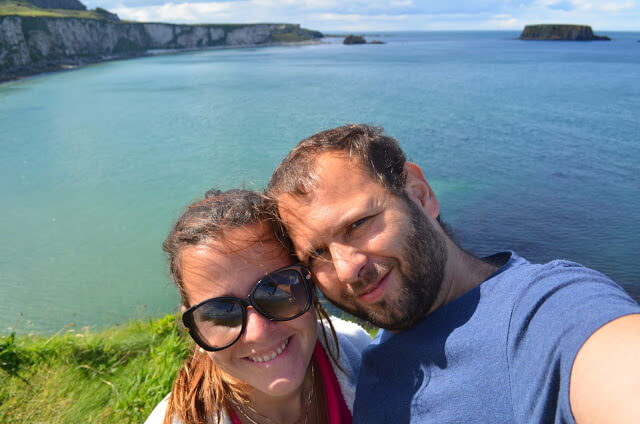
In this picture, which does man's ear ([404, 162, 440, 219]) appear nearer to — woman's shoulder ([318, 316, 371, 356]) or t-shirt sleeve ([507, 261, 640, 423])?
t-shirt sleeve ([507, 261, 640, 423])

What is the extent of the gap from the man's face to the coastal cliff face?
63450 millimetres

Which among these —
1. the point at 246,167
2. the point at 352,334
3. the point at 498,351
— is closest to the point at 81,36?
the point at 246,167

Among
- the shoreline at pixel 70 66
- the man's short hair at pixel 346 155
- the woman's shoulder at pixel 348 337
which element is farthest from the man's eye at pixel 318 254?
the shoreline at pixel 70 66

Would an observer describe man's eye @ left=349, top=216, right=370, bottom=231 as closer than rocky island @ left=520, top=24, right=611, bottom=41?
Yes

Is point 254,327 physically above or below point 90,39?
above

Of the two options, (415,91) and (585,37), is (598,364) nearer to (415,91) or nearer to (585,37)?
(415,91)

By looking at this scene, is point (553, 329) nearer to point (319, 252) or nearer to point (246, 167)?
point (319, 252)

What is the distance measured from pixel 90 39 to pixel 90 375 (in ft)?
324

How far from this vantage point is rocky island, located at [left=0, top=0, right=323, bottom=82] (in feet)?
201

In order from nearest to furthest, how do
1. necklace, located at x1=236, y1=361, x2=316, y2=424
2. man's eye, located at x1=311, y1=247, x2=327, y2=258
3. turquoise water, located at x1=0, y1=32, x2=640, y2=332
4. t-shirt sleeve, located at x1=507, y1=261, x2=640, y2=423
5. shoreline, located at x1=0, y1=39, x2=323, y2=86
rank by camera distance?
1. t-shirt sleeve, located at x1=507, y1=261, x2=640, y2=423
2. man's eye, located at x1=311, y1=247, x2=327, y2=258
3. necklace, located at x1=236, y1=361, x2=316, y2=424
4. turquoise water, located at x1=0, y1=32, x2=640, y2=332
5. shoreline, located at x1=0, y1=39, x2=323, y2=86

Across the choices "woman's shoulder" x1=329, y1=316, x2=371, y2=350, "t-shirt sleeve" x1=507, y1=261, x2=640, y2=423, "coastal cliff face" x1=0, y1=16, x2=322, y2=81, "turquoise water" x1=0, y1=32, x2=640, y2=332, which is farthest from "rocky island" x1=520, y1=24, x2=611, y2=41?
"t-shirt sleeve" x1=507, y1=261, x2=640, y2=423

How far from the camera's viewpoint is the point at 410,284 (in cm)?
201

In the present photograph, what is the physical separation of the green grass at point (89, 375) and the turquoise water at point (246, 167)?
2.22 m

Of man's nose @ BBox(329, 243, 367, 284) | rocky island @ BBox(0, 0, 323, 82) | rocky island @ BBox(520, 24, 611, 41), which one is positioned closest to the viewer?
man's nose @ BBox(329, 243, 367, 284)
